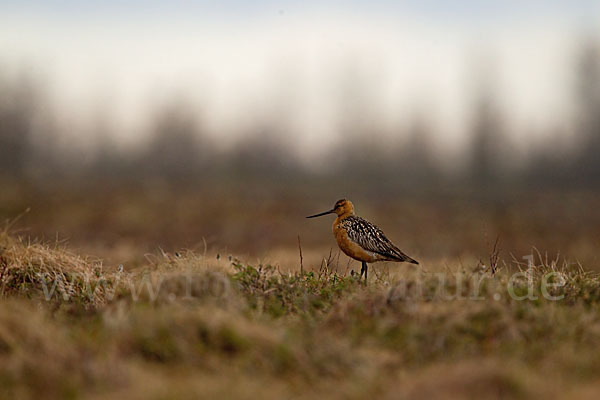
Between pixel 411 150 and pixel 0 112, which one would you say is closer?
pixel 0 112

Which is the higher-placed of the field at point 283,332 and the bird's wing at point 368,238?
the bird's wing at point 368,238

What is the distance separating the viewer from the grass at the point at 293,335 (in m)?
4.48

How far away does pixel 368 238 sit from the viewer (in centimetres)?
851

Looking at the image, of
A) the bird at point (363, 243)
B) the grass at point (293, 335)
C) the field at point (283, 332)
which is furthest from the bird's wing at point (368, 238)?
the grass at point (293, 335)

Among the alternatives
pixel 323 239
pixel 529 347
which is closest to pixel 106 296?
pixel 529 347

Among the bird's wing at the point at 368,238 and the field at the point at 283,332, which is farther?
the bird's wing at the point at 368,238

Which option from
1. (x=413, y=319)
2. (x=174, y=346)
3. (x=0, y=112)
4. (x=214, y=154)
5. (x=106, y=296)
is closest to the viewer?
(x=174, y=346)

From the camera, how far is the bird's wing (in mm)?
8500

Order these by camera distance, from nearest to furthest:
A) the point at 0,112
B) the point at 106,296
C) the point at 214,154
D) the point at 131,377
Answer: the point at 131,377
the point at 106,296
the point at 0,112
the point at 214,154

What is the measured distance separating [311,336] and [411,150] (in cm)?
7828

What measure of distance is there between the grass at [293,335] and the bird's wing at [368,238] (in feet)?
2.54

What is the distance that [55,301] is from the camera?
7340 millimetres

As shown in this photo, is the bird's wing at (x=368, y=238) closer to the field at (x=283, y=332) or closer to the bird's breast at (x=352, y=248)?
the bird's breast at (x=352, y=248)

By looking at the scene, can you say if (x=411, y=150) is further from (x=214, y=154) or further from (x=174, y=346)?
(x=174, y=346)
